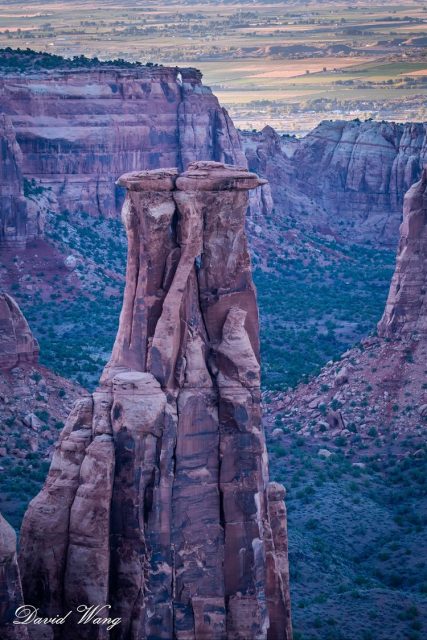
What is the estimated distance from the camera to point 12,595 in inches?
1201

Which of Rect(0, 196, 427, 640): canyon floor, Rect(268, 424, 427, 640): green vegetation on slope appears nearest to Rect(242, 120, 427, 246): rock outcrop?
Rect(0, 196, 427, 640): canyon floor

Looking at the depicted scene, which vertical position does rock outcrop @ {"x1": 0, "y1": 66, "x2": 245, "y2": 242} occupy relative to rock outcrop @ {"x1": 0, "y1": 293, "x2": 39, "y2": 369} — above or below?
below

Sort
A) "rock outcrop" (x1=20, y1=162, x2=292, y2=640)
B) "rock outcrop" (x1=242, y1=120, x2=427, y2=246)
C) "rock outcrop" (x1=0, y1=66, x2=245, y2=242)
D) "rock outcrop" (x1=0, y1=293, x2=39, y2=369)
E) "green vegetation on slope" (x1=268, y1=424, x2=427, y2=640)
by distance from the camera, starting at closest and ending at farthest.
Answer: "rock outcrop" (x1=20, y1=162, x2=292, y2=640), "green vegetation on slope" (x1=268, y1=424, x2=427, y2=640), "rock outcrop" (x1=0, y1=293, x2=39, y2=369), "rock outcrop" (x1=0, y1=66, x2=245, y2=242), "rock outcrop" (x1=242, y1=120, x2=427, y2=246)

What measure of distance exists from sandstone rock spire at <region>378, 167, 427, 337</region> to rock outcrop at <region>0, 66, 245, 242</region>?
122 ft

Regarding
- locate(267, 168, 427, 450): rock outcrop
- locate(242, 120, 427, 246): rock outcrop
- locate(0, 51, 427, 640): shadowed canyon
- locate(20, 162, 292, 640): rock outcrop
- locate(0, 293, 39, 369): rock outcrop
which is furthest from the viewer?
locate(242, 120, 427, 246): rock outcrop

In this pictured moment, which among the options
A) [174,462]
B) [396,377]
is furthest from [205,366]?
[396,377]

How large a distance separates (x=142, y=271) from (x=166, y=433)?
124 inches

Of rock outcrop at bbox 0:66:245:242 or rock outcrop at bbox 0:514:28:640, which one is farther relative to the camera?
rock outcrop at bbox 0:66:245:242

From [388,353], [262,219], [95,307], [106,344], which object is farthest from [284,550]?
[262,219]

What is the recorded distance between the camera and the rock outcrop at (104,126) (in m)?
104

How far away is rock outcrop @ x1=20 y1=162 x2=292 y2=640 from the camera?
32.4 m

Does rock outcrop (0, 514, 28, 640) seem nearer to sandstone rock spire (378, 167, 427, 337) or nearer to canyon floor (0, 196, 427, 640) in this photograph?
canyon floor (0, 196, 427, 640)

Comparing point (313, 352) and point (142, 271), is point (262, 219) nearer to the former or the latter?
point (313, 352)
